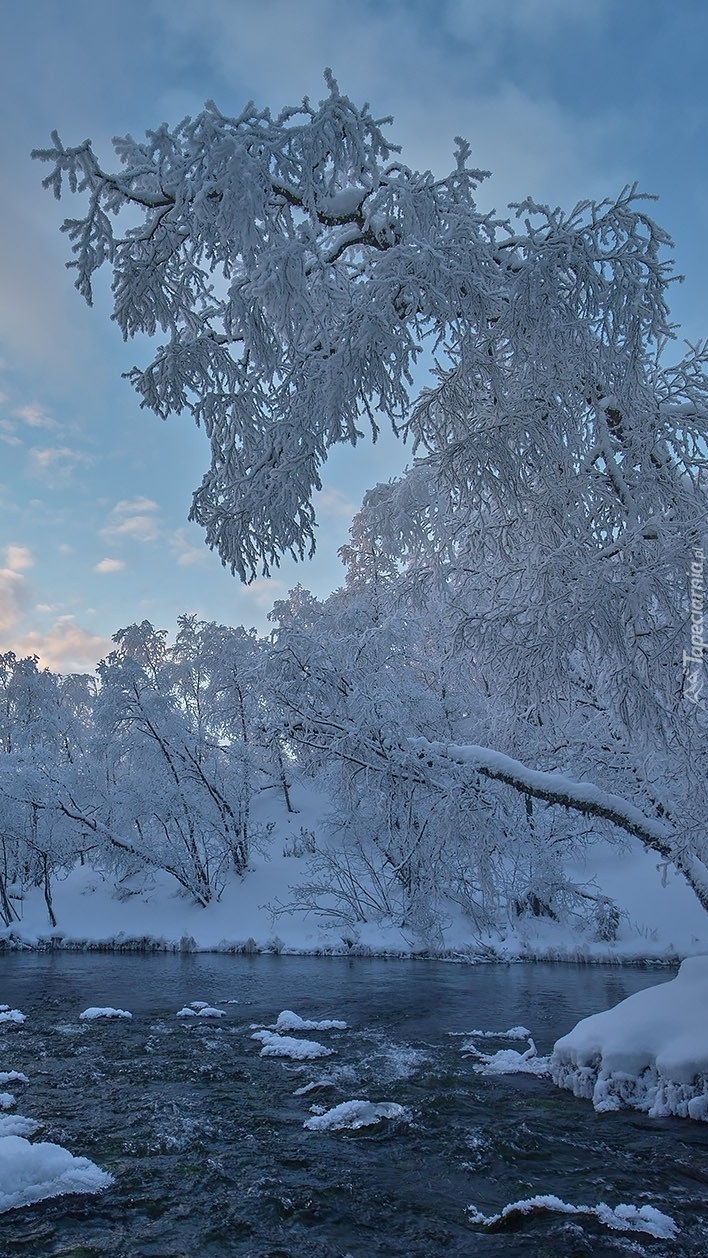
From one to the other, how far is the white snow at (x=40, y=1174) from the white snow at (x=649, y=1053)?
4833 mm

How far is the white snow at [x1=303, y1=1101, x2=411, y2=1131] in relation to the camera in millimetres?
7230

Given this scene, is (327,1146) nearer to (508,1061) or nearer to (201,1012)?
(508,1061)

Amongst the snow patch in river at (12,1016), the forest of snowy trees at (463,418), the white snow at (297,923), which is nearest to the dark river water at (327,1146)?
the snow patch in river at (12,1016)

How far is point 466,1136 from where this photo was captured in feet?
22.8

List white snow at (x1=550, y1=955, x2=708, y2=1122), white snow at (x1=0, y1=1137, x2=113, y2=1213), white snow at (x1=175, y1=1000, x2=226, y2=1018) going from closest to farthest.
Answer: white snow at (x1=0, y1=1137, x2=113, y2=1213) < white snow at (x1=550, y1=955, x2=708, y2=1122) < white snow at (x1=175, y1=1000, x2=226, y2=1018)

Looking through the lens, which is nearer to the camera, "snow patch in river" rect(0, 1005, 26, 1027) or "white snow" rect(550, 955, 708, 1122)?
"white snow" rect(550, 955, 708, 1122)

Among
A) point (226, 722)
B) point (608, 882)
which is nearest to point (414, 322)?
point (608, 882)

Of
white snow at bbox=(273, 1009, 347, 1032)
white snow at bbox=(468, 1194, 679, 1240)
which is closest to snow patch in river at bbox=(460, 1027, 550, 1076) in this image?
white snow at bbox=(273, 1009, 347, 1032)

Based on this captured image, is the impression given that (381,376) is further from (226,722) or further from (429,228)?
(226,722)

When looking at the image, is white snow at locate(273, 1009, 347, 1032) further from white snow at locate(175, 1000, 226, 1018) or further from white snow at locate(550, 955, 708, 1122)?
white snow at locate(550, 955, 708, 1122)

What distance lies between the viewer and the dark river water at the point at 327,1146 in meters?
4.99

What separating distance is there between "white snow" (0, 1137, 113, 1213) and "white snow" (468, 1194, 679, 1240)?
9.28ft

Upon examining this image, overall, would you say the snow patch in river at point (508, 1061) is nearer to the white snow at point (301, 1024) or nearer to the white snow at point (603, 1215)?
the white snow at point (301, 1024)

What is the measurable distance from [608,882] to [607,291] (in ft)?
78.4
